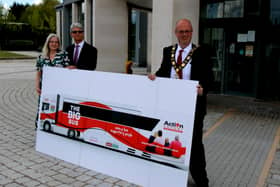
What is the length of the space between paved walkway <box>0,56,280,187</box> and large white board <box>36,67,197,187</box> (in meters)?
0.24

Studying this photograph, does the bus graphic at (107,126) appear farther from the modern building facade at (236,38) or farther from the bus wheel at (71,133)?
the modern building facade at (236,38)

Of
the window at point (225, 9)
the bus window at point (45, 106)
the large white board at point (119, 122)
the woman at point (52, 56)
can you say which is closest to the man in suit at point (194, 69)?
the large white board at point (119, 122)

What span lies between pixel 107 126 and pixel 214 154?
6.70ft

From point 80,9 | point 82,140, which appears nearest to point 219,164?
point 82,140

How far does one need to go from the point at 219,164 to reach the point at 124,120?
5.76ft

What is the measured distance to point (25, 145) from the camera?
18.7 ft

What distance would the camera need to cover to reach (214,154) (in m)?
5.39

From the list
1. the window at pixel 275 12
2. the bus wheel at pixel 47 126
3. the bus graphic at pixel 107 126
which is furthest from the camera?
the window at pixel 275 12

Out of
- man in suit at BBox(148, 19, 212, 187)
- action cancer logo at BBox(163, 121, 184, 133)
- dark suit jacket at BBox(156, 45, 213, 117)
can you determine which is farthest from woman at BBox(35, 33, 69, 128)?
dark suit jacket at BBox(156, 45, 213, 117)

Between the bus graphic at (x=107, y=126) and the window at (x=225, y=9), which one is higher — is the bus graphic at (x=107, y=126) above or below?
below

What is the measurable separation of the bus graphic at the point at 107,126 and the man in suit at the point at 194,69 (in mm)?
263

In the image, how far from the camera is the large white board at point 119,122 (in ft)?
12.2

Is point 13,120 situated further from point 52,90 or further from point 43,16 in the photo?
point 43,16

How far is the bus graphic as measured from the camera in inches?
152
